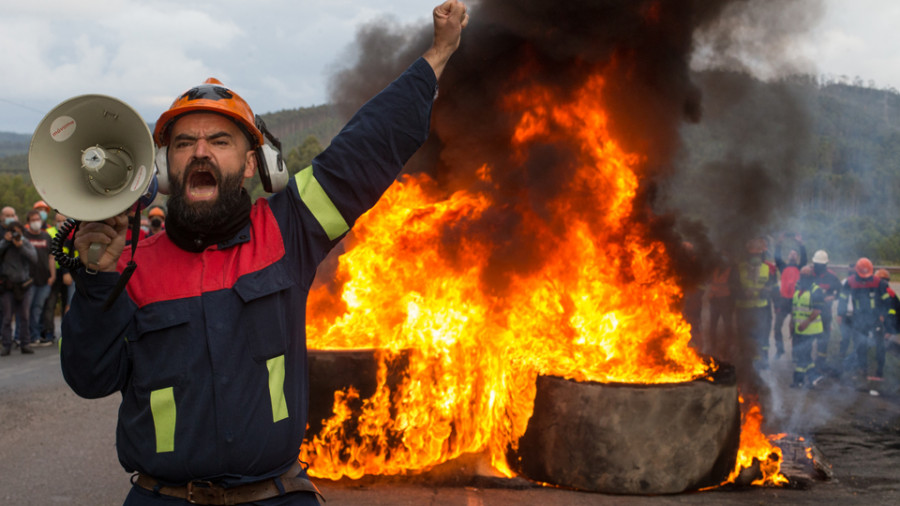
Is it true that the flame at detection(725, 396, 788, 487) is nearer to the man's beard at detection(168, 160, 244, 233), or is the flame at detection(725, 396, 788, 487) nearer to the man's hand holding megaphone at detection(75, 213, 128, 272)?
the man's beard at detection(168, 160, 244, 233)

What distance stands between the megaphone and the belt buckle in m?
0.80

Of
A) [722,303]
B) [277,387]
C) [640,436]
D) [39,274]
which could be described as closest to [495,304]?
[640,436]

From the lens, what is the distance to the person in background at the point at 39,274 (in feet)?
34.2

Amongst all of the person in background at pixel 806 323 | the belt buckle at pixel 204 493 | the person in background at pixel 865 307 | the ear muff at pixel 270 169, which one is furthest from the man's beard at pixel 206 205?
the person in background at pixel 865 307

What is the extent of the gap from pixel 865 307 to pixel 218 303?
9.59 metres

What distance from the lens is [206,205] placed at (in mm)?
2141

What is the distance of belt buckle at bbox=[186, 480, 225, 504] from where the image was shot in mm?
2027

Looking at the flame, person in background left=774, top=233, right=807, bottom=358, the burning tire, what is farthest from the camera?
person in background left=774, top=233, right=807, bottom=358

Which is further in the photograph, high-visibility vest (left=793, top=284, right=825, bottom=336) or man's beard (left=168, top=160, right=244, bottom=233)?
high-visibility vest (left=793, top=284, right=825, bottom=336)

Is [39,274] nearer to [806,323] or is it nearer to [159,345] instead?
[159,345]

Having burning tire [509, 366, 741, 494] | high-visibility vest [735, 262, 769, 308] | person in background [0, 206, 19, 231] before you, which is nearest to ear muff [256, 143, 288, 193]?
burning tire [509, 366, 741, 494]

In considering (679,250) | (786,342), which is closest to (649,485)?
(679,250)

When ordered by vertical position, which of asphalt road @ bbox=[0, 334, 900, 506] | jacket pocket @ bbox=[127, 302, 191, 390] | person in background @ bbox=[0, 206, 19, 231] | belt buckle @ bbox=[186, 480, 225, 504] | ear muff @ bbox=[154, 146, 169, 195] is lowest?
asphalt road @ bbox=[0, 334, 900, 506]

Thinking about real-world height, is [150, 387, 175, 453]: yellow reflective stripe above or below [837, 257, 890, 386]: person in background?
below
